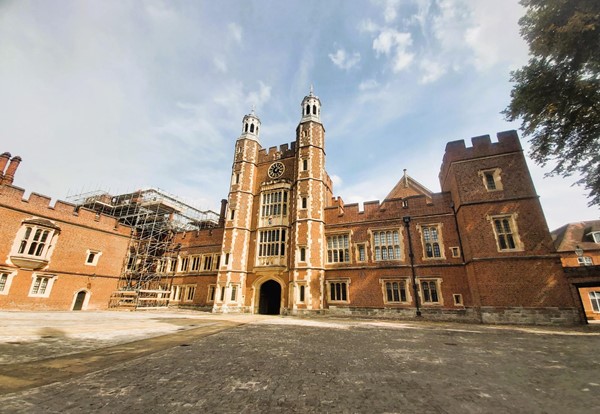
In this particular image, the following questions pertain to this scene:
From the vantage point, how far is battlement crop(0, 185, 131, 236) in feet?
56.1

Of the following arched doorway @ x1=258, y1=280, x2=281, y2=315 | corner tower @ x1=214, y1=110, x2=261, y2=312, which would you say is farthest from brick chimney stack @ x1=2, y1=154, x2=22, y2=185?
arched doorway @ x1=258, y1=280, x2=281, y2=315

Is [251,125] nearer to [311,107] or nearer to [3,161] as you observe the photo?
[311,107]

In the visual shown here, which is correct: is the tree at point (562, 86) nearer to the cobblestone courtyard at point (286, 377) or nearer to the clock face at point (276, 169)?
the cobblestone courtyard at point (286, 377)

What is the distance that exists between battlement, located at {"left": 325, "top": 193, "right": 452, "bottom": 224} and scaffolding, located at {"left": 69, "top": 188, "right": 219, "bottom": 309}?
1701 cm

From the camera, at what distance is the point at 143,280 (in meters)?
25.2

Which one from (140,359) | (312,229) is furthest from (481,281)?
(140,359)

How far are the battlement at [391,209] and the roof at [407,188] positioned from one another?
5.93 meters

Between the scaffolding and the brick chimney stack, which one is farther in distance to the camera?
the scaffolding

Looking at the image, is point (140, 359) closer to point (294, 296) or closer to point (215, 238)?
point (294, 296)

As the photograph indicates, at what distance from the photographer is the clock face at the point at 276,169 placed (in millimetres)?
24198

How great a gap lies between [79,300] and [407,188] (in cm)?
2956

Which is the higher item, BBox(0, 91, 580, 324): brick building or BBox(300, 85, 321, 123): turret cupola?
BBox(300, 85, 321, 123): turret cupola

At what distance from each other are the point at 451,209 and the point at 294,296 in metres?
12.5

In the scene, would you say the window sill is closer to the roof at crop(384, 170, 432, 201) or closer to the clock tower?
the clock tower
